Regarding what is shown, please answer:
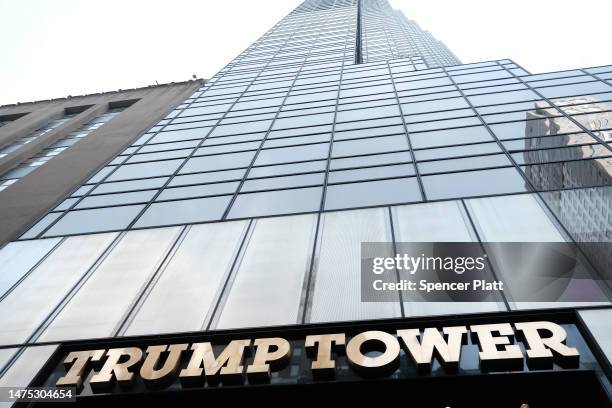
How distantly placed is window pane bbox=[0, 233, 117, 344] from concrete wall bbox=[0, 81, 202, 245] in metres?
2.97

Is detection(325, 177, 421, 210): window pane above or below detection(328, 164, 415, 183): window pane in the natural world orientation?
below

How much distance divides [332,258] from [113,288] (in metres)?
5.90

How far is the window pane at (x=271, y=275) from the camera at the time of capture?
35.1 feet

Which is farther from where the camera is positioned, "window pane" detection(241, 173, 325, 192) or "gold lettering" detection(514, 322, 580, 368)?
"window pane" detection(241, 173, 325, 192)

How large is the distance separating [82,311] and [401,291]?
7.90 m

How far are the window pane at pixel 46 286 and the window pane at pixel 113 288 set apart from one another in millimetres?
500

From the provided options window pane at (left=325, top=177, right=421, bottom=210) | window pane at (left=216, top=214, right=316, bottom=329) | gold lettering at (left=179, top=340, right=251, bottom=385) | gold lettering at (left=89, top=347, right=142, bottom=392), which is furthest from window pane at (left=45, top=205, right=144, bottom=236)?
gold lettering at (left=179, top=340, right=251, bottom=385)

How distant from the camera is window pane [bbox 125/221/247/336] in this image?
36.1ft

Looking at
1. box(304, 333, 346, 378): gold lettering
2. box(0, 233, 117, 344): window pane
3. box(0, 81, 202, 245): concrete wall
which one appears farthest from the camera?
box(0, 81, 202, 245): concrete wall

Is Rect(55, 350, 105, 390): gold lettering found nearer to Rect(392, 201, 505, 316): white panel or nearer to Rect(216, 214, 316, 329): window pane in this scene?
Rect(216, 214, 316, 329): window pane

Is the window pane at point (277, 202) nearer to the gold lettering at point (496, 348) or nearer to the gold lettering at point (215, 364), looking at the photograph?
the gold lettering at point (215, 364)

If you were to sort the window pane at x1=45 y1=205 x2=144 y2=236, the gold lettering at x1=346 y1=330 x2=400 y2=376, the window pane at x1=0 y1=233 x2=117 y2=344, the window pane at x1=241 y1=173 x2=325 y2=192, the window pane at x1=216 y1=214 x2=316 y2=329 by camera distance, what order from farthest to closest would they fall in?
the window pane at x1=241 y1=173 x2=325 y2=192
the window pane at x1=45 y1=205 x2=144 y2=236
the window pane at x1=0 y1=233 x2=117 y2=344
the window pane at x1=216 y1=214 x2=316 y2=329
the gold lettering at x1=346 y1=330 x2=400 y2=376

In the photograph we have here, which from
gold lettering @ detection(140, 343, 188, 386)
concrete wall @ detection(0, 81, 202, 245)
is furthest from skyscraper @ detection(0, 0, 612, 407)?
concrete wall @ detection(0, 81, 202, 245)

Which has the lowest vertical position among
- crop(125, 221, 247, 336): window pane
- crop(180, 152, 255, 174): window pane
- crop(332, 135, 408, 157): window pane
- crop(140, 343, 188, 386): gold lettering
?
crop(140, 343, 188, 386): gold lettering
